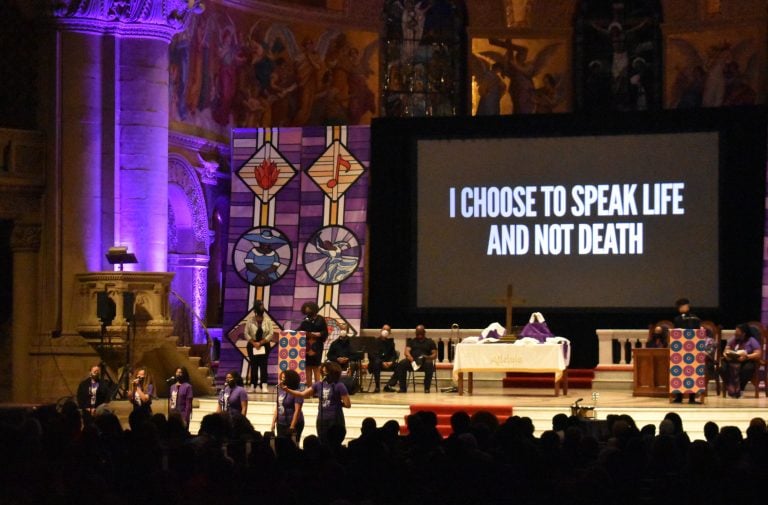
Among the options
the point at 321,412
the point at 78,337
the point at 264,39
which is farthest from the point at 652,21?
the point at 321,412

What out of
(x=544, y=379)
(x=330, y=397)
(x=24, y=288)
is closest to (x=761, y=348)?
(x=544, y=379)

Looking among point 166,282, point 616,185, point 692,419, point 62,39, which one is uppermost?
point 62,39

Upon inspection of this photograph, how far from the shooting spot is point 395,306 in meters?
24.9

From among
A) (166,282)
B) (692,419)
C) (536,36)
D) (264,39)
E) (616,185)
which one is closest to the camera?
(692,419)

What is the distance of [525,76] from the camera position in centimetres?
2816

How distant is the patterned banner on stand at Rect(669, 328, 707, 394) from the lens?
18.6 m

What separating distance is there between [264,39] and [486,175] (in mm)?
5297

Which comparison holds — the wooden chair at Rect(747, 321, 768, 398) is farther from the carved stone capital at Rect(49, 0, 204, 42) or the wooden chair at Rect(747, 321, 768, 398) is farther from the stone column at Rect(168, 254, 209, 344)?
the carved stone capital at Rect(49, 0, 204, 42)

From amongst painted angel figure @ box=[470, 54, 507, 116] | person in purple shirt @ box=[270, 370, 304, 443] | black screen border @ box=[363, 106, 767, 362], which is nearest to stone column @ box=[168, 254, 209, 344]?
black screen border @ box=[363, 106, 767, 362]

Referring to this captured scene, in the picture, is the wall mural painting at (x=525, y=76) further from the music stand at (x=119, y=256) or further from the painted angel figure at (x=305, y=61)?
the music stand at (x=119, y=256)

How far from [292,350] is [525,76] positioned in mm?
10624

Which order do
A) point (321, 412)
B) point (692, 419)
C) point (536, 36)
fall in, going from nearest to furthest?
1. point (321, 412)
2. point (692, 419)
3. point (536, 36)

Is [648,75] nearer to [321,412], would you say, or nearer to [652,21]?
[652,21]

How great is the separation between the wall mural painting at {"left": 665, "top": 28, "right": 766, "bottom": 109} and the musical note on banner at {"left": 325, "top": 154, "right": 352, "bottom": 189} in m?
6.77
